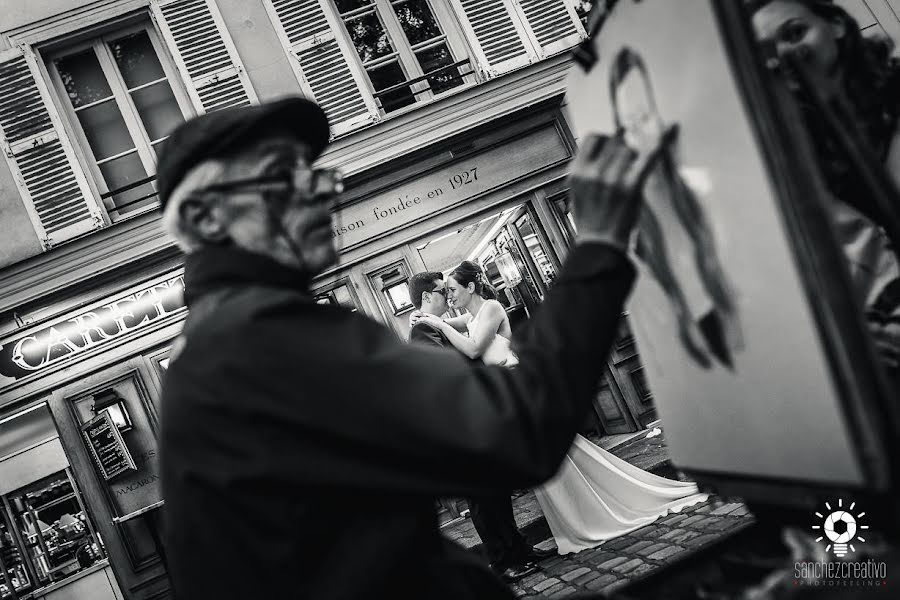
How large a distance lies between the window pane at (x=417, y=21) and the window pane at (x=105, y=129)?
3603 millimetres

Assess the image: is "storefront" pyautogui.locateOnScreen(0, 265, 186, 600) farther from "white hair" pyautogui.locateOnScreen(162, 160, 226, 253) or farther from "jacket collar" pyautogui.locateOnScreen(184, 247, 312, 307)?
"jacket collar" pyautogui.locateOnScreen(184, 247, 312, 307)

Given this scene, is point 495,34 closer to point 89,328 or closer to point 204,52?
point 204,52

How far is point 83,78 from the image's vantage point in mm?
7691

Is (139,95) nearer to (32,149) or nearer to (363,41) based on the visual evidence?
(32,149)

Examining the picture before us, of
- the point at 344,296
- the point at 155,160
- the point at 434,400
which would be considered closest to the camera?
the point at 434,400

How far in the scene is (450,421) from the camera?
91 cm

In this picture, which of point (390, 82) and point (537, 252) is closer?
point (390, 82)

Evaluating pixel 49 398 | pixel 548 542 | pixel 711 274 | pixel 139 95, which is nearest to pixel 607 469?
pixel 548 542

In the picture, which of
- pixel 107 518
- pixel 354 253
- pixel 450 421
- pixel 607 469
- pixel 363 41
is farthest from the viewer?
pixel 363 41

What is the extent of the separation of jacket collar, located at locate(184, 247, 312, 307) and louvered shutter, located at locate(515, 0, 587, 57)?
24.7 feet

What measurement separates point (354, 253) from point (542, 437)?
6666 millimetres

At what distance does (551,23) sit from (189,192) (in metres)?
7.66

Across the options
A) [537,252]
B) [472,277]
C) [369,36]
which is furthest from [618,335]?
[369,36]

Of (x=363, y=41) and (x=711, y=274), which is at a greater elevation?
(x=363, y=41)
